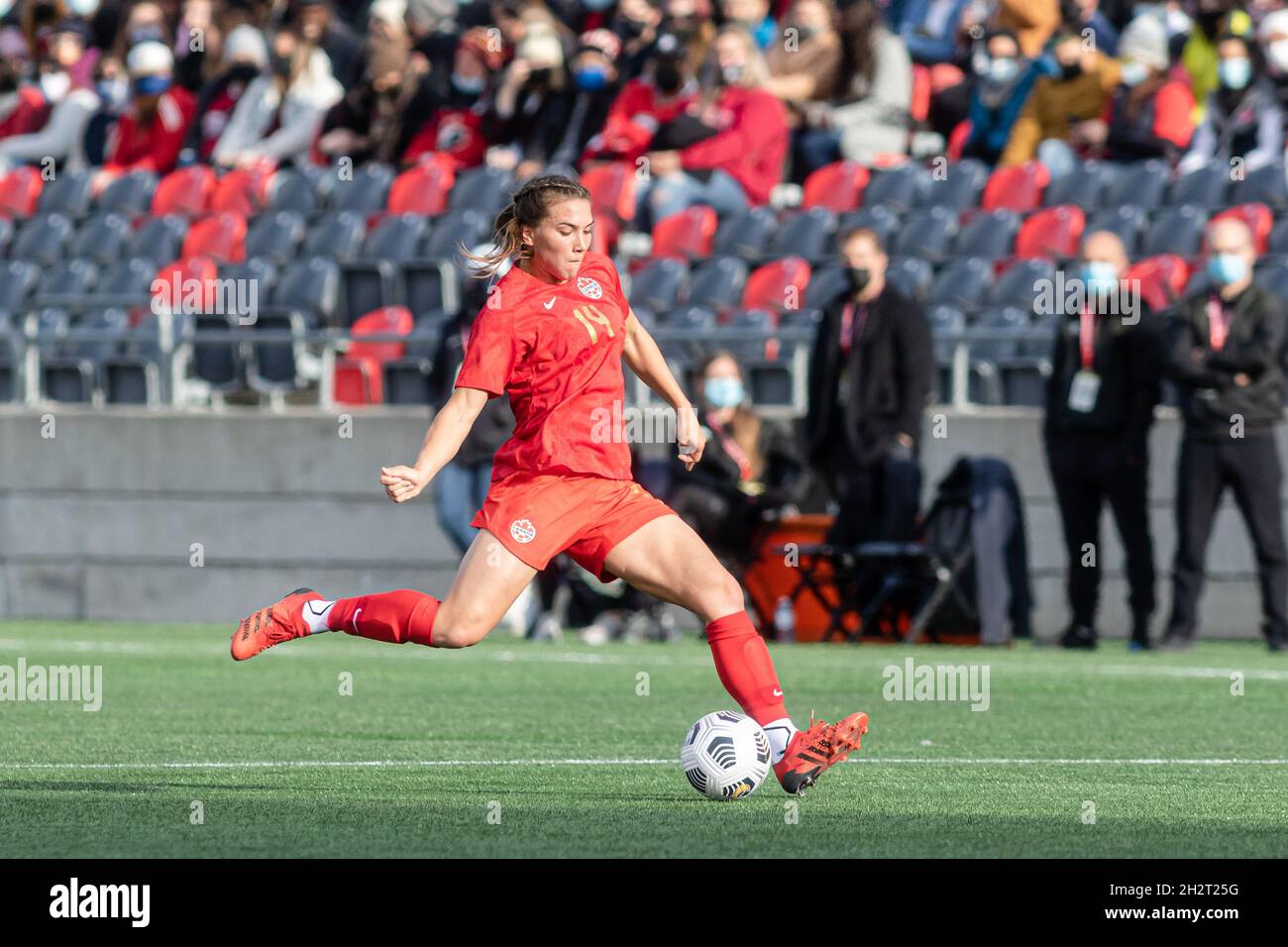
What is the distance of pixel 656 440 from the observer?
16859 mm

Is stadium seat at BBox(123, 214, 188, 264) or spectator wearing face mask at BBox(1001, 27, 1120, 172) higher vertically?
spectator wearing face mask at BBox(1001, 27, 1120, 172)

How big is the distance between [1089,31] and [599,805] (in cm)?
1234

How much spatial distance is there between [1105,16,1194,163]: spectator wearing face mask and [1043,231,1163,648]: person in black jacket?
3176 millimetres

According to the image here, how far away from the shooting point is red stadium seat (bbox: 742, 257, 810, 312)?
17.8 meters

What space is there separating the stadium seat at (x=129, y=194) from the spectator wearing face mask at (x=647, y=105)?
4.56m

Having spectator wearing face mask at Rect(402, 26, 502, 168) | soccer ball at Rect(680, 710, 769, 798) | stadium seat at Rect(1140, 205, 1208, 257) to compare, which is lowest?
soccer ball at Rect(680, 710, 769, 798)

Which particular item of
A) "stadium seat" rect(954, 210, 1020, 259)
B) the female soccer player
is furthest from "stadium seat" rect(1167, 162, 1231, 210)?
the female soccer player

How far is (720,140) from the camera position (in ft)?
62.2

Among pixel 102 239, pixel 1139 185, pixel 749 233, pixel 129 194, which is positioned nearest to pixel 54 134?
pixel 129 194

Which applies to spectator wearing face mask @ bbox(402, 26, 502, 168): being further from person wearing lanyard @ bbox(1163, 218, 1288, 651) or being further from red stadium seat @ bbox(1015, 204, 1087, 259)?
person wearing lanyard @ bbox(1163, 218, 1288, 651)

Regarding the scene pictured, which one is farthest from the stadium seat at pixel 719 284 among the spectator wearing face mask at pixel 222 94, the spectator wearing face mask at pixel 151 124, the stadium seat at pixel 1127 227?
the spectator wearing face mask at pixel 151 124

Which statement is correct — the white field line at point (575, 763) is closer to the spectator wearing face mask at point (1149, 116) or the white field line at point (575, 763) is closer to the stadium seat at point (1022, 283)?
the stadium seat at point (1022, 283)

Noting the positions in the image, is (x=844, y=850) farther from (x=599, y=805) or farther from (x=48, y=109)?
(x=48, y=109)

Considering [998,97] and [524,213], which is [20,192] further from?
[524,213]
